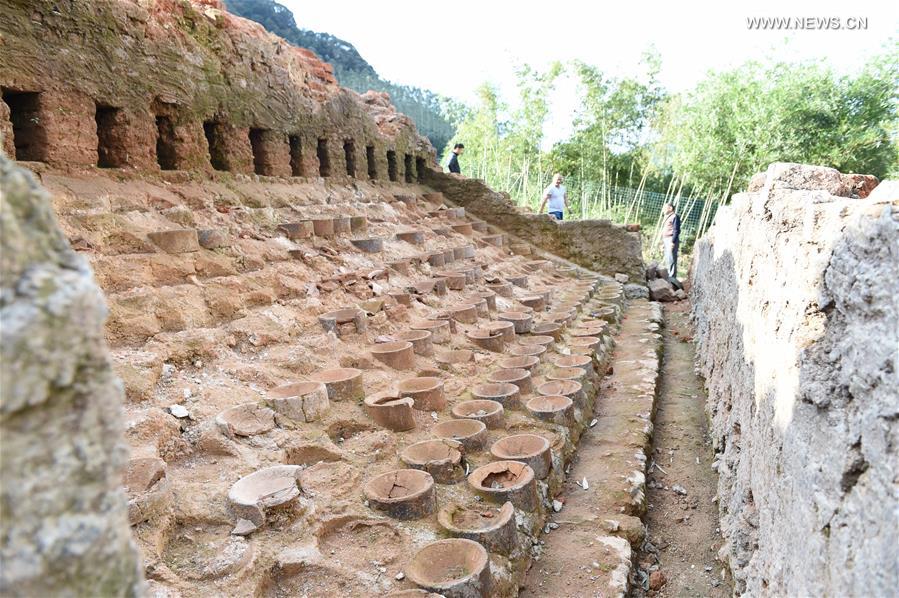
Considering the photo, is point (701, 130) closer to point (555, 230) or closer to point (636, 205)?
point (636, 205)

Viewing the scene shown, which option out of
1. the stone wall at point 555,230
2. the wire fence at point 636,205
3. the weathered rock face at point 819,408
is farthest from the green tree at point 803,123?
the weathered rock face at point 819,408

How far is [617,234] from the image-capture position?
323 inches

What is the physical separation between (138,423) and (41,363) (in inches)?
69.8

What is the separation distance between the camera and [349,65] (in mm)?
35938

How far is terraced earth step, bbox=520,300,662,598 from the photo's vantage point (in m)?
2.14

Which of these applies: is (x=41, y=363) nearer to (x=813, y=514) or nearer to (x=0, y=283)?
(x=0, y=283)

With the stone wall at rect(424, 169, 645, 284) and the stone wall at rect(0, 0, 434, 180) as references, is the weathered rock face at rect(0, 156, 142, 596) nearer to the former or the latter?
the stone wall at rect(0, 0, 434, 180)

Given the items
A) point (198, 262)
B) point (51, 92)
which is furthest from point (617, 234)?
point (51, 92)

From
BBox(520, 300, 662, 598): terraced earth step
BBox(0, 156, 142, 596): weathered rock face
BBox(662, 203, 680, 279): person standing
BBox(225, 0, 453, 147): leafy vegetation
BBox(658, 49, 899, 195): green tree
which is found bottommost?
BBox(520, 300, 662, 598): terraced earth step

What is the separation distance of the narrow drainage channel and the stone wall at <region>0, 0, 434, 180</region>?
3.51m

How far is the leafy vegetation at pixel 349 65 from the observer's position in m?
29.9

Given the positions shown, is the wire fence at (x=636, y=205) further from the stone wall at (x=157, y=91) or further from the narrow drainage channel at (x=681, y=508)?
the narrow drainage channel at (x=681, y=508)

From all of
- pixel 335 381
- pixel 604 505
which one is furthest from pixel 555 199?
pixel 604 505

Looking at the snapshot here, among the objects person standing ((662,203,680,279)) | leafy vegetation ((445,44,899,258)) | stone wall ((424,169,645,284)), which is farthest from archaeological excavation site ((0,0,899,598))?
leafy vegetation ((445,44,899,258))
